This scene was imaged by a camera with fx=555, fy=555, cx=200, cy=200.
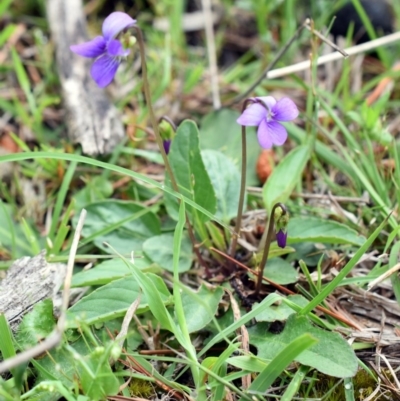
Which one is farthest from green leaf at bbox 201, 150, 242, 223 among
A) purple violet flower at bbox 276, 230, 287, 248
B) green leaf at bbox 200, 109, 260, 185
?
purple violet flower at bbox 276, 230, 287, 248

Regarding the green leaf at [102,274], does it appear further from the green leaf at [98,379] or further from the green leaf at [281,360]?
the green leaf at [281,360]

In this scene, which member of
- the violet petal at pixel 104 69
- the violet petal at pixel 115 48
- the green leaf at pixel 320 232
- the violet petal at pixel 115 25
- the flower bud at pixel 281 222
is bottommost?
the green leaf at pixel 320 232

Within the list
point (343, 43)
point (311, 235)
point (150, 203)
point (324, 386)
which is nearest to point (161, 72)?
point (150, 203)

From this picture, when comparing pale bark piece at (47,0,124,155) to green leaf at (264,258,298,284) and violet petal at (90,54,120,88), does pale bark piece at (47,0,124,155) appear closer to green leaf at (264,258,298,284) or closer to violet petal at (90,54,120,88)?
violet petal at (90,54,120,88)

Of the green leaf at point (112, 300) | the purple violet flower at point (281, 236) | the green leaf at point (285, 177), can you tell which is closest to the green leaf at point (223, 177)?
the green leaf at point (285, 177)

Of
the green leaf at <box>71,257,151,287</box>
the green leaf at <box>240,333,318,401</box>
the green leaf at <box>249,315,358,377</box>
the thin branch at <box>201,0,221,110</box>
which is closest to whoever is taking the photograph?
the green leaf at <box>240,333,318,401</box>

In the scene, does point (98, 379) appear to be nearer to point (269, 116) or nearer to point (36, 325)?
point (36, 325)

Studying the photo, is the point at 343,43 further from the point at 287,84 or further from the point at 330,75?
the point at 287,84
